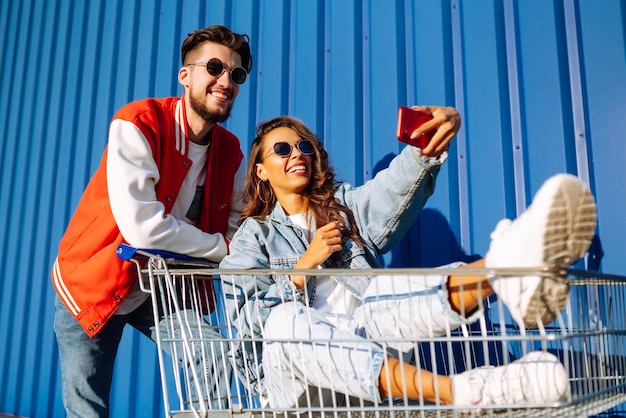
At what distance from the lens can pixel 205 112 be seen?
2.73 metres

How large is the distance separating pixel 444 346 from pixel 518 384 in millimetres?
1256

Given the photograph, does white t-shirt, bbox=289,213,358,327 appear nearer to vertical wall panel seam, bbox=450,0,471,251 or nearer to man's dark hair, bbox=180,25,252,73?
vertical wall panel seam, bbox=450,0,471,251

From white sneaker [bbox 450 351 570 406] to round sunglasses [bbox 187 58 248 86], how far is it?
→ 5.46 ft

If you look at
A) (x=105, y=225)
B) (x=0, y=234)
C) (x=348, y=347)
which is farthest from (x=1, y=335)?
(x=348, y=347)

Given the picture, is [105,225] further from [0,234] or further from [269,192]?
[0,234]

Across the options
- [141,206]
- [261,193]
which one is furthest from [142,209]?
[261,193]

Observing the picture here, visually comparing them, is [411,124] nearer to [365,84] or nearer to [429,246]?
[429,246]

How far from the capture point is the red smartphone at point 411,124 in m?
1.90

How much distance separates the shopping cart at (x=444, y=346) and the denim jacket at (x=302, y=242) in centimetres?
7

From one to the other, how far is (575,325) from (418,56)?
146 cm

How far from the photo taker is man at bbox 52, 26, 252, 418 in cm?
237

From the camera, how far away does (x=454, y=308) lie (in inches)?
69.0

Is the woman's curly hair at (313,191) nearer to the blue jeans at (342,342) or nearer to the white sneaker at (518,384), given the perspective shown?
the blue jeans at (342,342)

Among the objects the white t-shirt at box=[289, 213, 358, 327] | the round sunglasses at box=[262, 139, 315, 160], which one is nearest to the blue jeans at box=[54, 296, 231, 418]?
the white t-shirt at box=[289, 213, 358, 327]
